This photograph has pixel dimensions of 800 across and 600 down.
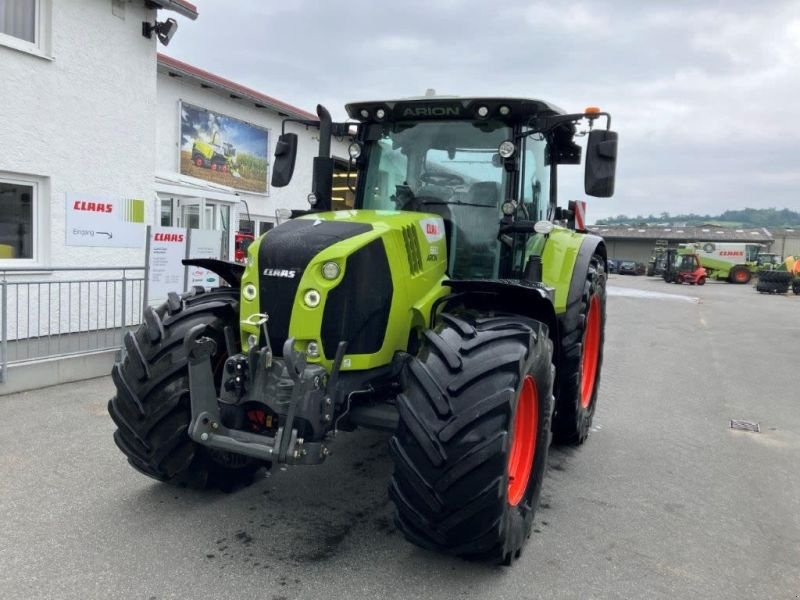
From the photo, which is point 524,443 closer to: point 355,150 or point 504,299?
point 504,299

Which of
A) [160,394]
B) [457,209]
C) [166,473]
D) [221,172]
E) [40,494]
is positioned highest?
[221,172]

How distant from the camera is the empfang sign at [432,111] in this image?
13.8 ft

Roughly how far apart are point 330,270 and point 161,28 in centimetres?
764

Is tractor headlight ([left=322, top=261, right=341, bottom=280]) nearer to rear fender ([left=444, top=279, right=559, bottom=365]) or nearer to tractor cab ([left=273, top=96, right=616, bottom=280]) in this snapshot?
rear fender ([left=444, top=279, right=559, bottom=365])

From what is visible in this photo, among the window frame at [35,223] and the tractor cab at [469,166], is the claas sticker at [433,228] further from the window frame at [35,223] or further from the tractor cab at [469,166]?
the window frame at [35,223]

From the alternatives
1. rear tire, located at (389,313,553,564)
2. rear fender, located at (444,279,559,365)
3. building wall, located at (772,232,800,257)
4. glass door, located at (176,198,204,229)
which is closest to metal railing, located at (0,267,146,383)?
glass door, located at (176,198,204,229)

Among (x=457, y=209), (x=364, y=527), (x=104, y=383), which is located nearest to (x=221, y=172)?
(x=104, y=383)

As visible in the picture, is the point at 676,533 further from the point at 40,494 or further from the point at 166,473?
the point at 40,494

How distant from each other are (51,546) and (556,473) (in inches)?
125

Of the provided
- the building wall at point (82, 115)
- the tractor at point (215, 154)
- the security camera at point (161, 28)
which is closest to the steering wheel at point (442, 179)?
the building wall at point (82, 115)

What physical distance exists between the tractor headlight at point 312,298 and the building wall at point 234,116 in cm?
855

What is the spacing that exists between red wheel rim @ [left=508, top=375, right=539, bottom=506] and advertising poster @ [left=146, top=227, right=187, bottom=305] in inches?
218

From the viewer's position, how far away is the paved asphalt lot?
116 inches

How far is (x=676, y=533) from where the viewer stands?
3.64 metres
